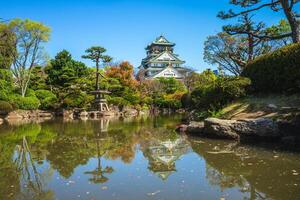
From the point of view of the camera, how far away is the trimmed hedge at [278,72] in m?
11.0

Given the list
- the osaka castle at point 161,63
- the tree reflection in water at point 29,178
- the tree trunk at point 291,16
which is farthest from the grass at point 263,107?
the osaka castle at point 161,63

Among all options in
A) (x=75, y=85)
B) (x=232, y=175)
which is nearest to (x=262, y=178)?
(x=232, y=175)

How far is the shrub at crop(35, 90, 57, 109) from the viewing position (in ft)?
102

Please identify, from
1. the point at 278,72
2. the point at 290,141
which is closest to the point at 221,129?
the point at 290,141

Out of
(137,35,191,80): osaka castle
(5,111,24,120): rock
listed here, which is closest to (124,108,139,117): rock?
(5,111,24,120): rock

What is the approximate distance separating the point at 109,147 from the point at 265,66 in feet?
22.3

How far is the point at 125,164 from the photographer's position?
6.85 meters

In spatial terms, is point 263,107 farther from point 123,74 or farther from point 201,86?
point 123,74

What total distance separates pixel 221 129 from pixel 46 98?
2428cm

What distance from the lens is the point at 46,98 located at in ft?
101

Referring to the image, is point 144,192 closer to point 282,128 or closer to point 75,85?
point 282,128

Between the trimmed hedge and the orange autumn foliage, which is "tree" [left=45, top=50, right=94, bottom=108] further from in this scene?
the trimmed hedge

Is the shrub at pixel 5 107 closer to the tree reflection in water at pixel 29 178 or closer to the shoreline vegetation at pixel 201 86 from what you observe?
the shoreline vegetation at pixel 201 86

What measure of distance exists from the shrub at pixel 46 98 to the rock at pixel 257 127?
80.6 ft
